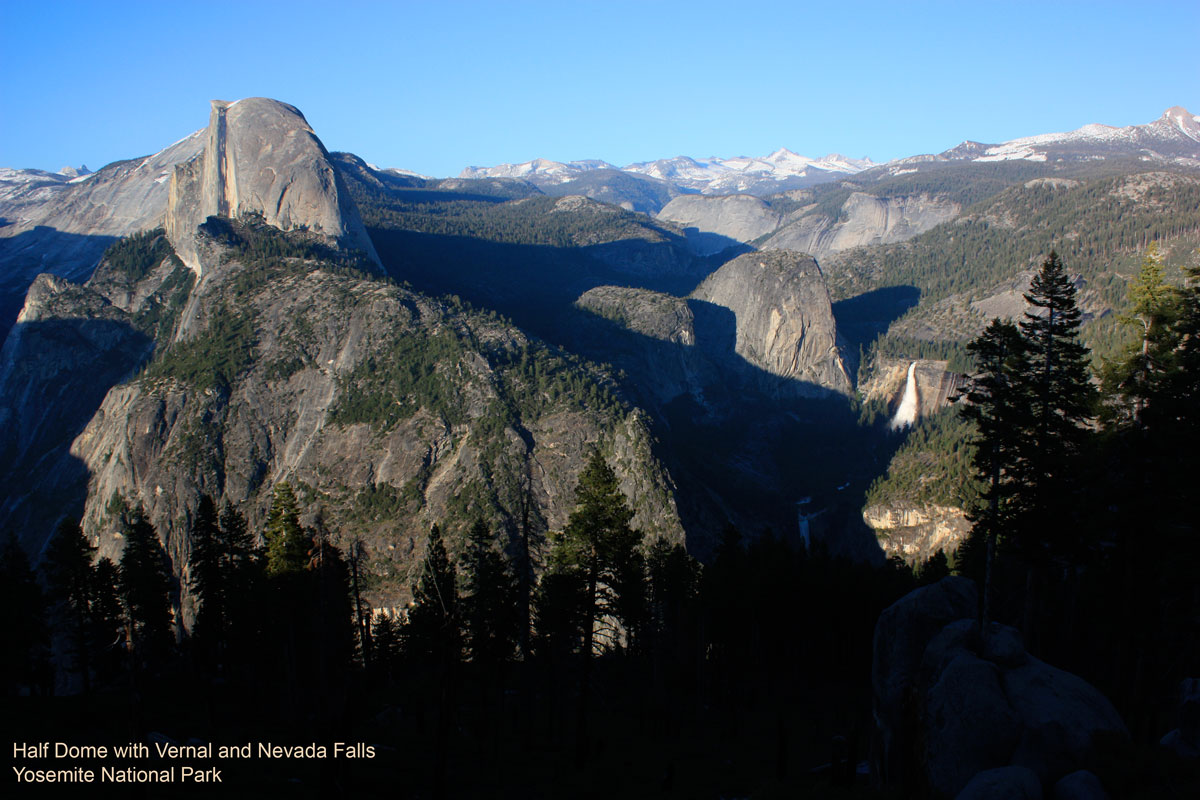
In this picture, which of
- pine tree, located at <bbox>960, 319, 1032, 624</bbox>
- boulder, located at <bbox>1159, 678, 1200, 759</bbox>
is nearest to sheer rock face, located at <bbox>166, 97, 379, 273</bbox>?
pine tree, located at <bbox>960, 319, 1032, 624</bbox>

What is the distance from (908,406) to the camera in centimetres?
17850

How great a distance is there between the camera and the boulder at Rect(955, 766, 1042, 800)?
15438 mm

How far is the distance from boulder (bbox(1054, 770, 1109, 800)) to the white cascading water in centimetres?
17173

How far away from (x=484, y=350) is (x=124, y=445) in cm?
5566

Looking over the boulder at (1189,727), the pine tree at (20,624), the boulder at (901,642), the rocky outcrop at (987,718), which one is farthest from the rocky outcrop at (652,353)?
the boulder at (1189,727)

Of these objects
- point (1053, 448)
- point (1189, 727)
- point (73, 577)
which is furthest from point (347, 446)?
point (1189, 727)

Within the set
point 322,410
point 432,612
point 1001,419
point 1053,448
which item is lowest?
point 432,612

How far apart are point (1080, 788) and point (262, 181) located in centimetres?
18031

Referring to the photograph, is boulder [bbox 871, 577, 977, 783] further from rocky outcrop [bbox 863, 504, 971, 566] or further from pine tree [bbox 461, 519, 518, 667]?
rocky outcrop [bbox 863, 504, 971, 566]

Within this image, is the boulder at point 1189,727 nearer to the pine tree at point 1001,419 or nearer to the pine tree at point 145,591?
the pine tree at point 1001,419

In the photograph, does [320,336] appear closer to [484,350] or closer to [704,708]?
[484,350]

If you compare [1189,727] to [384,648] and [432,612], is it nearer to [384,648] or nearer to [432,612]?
[432,612]

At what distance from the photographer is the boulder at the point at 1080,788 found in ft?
50.0

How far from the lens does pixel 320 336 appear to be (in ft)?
398
